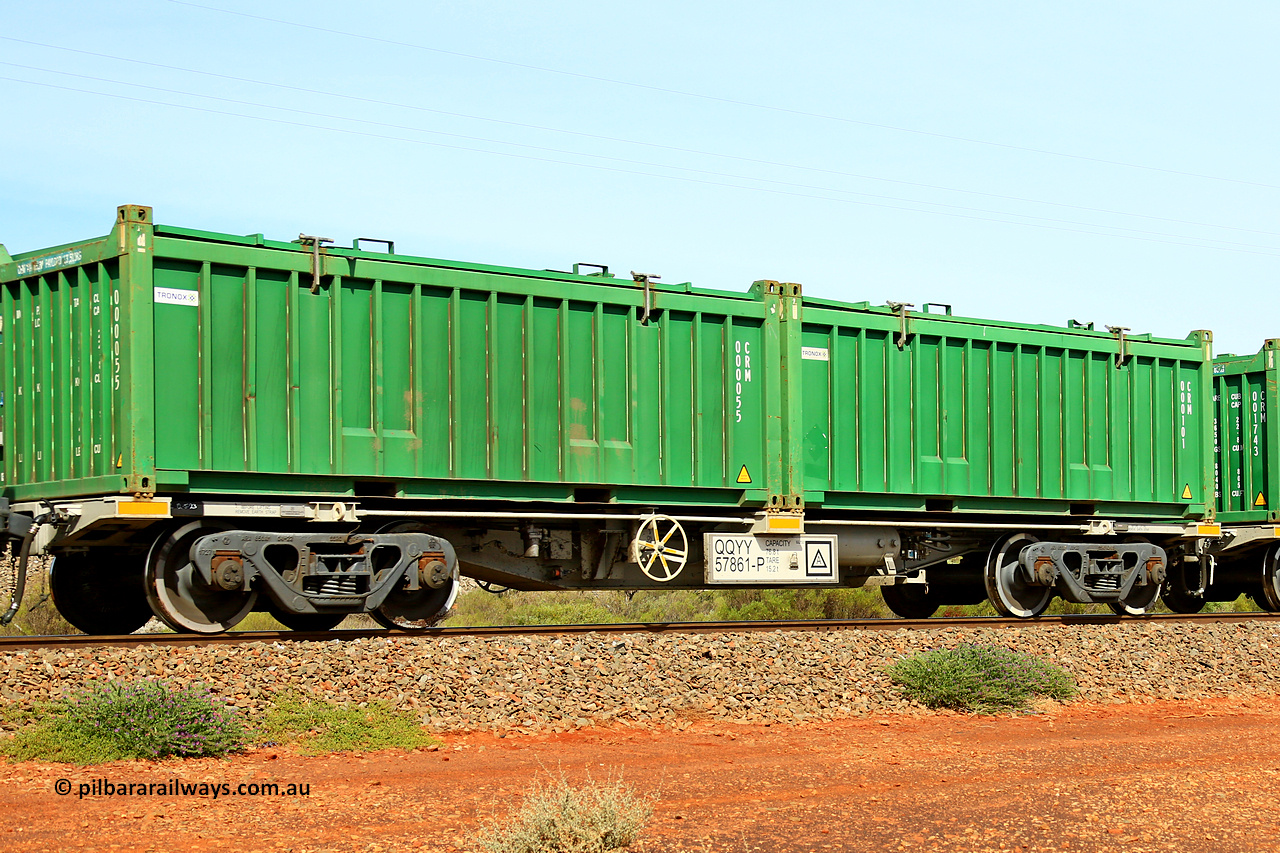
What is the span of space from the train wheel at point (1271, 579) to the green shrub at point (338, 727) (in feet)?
44.8

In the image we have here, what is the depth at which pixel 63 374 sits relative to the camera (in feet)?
38.9

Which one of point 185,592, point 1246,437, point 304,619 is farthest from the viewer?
point 1246,437

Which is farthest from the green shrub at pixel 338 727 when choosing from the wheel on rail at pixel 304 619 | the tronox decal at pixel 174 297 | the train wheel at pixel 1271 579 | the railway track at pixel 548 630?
the train wheel at pixel 1271 579

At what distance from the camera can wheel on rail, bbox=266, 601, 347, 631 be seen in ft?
39.7

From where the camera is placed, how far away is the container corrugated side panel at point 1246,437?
744 inches

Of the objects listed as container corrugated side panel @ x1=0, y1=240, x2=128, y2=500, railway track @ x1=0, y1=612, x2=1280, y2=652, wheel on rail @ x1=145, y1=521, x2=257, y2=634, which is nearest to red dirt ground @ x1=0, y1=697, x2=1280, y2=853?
railway track @ x1=0, y1=612, x2=1280, y2=652

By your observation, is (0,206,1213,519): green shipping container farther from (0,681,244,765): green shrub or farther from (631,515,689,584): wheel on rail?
(0,681,244,765): green shrub

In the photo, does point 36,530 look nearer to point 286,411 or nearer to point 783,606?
point 286,411

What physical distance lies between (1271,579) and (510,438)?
38.8ft

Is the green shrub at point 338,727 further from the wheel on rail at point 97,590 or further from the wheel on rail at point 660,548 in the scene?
the wheel on rail at point 660,548

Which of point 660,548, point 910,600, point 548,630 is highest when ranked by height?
point 660,548

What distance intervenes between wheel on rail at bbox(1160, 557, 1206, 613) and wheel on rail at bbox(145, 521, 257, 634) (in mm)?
12389

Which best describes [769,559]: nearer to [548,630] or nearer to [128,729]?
[548,630]

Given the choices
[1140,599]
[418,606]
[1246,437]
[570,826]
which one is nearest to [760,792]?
[570,826]
